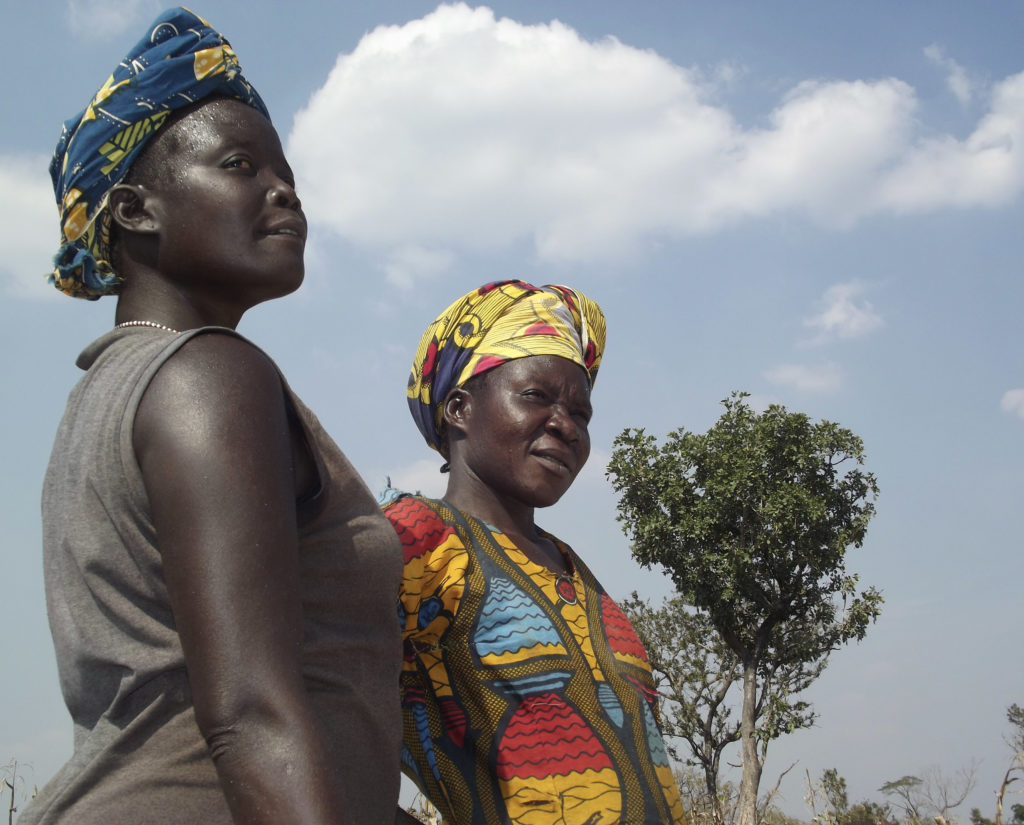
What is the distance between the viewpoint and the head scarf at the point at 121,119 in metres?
1.65

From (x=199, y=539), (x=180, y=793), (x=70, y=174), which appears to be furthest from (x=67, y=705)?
(x=70, y=174)

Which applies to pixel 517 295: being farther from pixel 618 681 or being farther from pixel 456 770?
pixel 456 770

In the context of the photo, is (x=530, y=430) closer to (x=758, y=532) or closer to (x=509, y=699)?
(x=509, y=699)

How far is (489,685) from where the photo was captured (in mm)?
2570

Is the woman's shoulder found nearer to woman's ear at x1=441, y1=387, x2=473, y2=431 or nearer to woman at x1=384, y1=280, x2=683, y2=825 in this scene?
woman at x1=384, y1=280, x2=683, y2=825

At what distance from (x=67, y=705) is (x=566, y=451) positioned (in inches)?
72.2

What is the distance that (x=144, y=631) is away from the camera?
131cm

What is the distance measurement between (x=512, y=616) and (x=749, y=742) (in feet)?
53.5

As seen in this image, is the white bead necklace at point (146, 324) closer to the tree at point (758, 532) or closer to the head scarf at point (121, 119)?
the head scarf at point (121, 119)

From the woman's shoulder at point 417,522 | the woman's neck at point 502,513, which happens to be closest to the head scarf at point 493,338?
the woman's neck at point 502,513

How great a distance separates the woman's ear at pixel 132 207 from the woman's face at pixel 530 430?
5.12 ft

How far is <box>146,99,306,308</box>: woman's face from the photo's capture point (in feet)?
5.30

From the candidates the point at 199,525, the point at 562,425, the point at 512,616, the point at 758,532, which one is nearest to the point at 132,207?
the point at 199,525

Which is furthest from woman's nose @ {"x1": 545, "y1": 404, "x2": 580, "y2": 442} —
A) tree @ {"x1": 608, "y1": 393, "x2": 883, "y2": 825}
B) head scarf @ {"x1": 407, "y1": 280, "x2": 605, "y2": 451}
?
tree @ {"x1": 608, "y1": 393, "x2": 883, "y2": 825}
